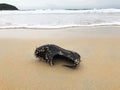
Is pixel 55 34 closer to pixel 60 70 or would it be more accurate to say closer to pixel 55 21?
pixel 60 70

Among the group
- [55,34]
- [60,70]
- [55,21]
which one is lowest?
[55,21]

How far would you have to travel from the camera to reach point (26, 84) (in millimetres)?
3398

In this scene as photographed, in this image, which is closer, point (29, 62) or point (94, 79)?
point (94, 79)

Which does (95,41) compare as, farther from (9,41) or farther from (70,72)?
(70,72)

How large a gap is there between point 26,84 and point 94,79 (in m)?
0.88

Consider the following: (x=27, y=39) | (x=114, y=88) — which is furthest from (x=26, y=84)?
(x=27, y=39)

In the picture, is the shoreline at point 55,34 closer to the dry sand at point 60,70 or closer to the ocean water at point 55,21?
the dry sand at point 60,70

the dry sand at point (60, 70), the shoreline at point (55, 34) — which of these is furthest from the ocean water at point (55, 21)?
the dry sand at point (60, 70)

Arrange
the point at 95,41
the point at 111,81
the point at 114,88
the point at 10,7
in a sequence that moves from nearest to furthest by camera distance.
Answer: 1. the point at 114,88
2. the point at 111,81
3. the point at 95,41
4. the point at 10,7

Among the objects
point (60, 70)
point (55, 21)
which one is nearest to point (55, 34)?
point (60, 70)

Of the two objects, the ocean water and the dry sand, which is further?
the ocean water

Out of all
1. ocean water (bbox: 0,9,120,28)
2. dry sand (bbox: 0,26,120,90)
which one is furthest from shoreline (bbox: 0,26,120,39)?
ocean water (bbox: 0,9,120,28)

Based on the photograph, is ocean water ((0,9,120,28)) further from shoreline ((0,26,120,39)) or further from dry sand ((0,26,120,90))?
dry sand ((0,26,120,90))

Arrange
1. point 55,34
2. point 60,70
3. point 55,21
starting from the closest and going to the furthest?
point 60,70 < point 55,34 < point 55,21
